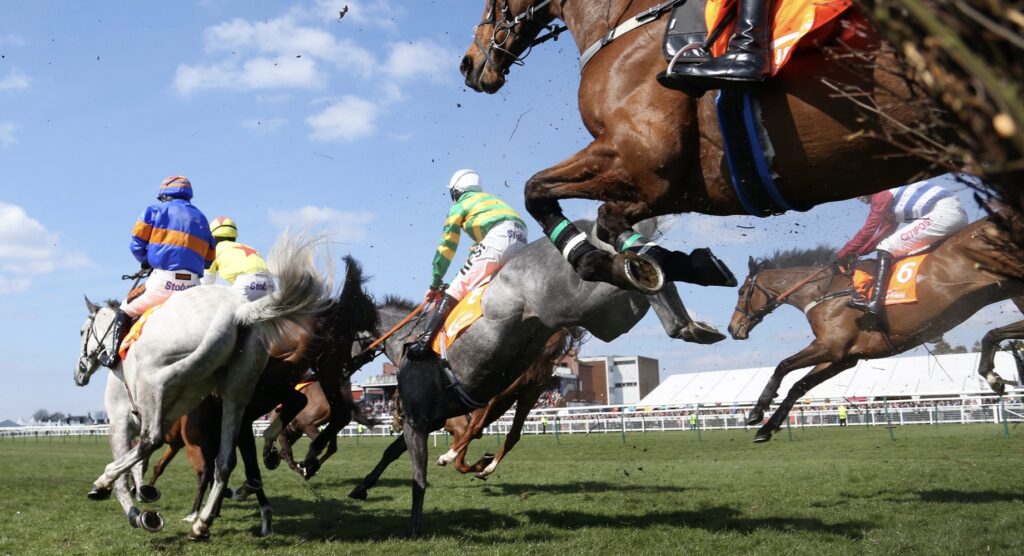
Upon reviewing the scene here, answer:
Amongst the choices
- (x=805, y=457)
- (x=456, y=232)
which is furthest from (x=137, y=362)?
(x=805, y=457)

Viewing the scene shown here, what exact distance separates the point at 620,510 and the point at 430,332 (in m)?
2.55

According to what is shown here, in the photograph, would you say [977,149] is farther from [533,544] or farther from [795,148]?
[533,544]

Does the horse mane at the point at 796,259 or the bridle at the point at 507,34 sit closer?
the bridle at the point at 507,34

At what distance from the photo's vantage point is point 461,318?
23.4 ft

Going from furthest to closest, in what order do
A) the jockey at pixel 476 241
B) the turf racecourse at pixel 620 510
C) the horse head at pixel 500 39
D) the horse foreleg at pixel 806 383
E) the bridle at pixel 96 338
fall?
1. the horse foreleg at pixel 806 383
2. the jockey at pixel 476 241
3. the bridle at pixel 96 338
4. the turf racecourse at pixel 620 510
5. the horse head at pixel 500 39

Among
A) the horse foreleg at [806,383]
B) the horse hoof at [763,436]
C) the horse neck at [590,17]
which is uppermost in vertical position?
the horse neck at [590,17]

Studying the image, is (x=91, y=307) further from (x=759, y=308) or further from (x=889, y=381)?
(x=889, y=381)

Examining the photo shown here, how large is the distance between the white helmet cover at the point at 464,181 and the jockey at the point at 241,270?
6.84ft

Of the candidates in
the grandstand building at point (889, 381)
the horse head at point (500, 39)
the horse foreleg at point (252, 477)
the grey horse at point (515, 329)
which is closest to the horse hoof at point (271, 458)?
the horse foreleg at point (252, 477)

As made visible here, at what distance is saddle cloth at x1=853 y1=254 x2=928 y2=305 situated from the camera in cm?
837

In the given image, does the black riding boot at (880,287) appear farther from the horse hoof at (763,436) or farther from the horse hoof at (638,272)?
the horse hoof at (638,272)

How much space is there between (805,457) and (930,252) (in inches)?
267

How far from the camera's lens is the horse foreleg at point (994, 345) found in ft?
28.3

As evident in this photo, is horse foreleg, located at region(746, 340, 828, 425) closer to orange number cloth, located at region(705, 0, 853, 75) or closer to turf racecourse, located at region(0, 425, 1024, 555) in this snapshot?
turf racecourse, located at region(0, 425, 1024, 555)
